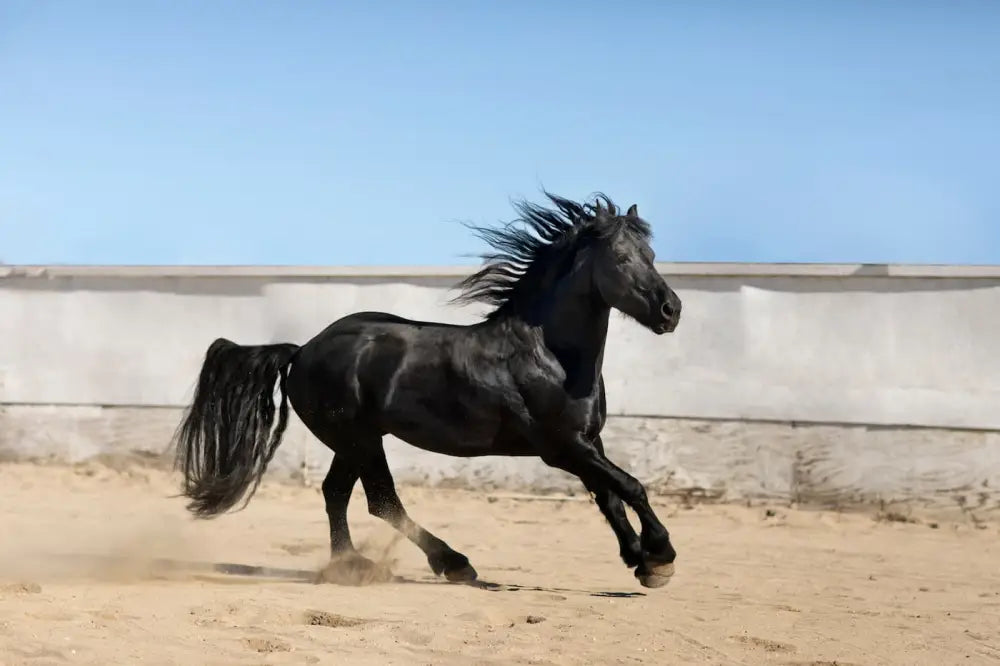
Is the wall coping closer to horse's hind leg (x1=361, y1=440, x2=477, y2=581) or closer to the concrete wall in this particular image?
the concrete wall

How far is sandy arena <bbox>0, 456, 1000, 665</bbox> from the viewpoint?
192 inches

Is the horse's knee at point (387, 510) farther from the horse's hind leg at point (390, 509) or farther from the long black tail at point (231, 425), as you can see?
the long black tail at point (231, 425)

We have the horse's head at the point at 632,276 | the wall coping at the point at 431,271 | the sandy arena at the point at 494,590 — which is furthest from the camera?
the wall coping at the point at 431,271

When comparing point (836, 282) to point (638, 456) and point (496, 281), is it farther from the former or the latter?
point (496, 281)

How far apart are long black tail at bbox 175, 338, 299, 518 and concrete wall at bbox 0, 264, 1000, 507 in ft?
14.4

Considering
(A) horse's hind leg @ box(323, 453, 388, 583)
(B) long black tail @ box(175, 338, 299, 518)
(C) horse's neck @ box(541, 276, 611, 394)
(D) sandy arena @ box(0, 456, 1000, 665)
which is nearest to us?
(D) sandy arena @ box(0, 456, 1000, 665)

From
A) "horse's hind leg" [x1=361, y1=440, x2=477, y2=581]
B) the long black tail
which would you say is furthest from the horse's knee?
the long black tail

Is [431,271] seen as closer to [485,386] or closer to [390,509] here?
[390,509]

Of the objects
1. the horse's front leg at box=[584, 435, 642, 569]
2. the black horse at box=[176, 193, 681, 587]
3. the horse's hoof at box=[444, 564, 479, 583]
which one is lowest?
the horse's hoof at box=[444, 564, 479, 583]

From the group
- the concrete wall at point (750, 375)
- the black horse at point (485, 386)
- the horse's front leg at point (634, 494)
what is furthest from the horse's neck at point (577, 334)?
the concrete wall at point (750, 375)

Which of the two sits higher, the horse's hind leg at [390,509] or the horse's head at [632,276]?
the horse's head at [632,276]

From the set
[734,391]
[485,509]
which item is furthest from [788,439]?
[485,509]

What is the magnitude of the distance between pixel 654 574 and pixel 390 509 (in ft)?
5.17

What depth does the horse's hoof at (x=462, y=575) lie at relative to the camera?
664 centimetres
